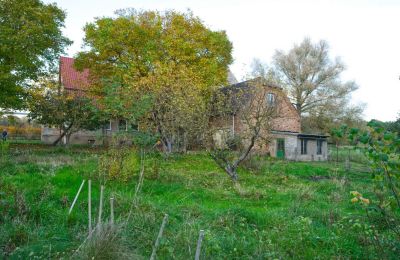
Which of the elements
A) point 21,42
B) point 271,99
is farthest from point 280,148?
point 21,42

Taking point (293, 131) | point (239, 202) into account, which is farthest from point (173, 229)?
point (293, 131)

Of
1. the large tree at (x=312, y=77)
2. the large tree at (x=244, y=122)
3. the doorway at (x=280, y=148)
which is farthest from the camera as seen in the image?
the large tree at (x=312, y=77)

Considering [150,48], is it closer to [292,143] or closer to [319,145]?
[292,143]

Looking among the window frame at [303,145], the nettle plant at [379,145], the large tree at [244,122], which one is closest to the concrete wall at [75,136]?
the window frame at [303,145]

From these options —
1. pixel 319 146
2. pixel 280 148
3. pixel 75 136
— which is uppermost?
pixel 75 136

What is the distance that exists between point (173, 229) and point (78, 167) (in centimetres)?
712

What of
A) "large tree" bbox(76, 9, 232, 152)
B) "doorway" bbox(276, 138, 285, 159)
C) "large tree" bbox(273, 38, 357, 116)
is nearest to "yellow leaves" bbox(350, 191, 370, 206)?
"large tree" bbox(76, 9, 232, 152)

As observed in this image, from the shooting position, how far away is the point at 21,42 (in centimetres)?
1858

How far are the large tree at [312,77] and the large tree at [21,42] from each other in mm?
22356

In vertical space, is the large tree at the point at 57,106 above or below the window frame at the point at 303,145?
above

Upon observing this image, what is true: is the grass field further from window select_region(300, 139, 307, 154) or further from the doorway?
window select_region(300, 139, 307, 154)

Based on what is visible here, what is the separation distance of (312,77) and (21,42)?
27110mm

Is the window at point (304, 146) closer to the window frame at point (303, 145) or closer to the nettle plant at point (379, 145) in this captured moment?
the window frame at point (303, 145)

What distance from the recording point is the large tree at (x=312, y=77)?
35188 millimetres
